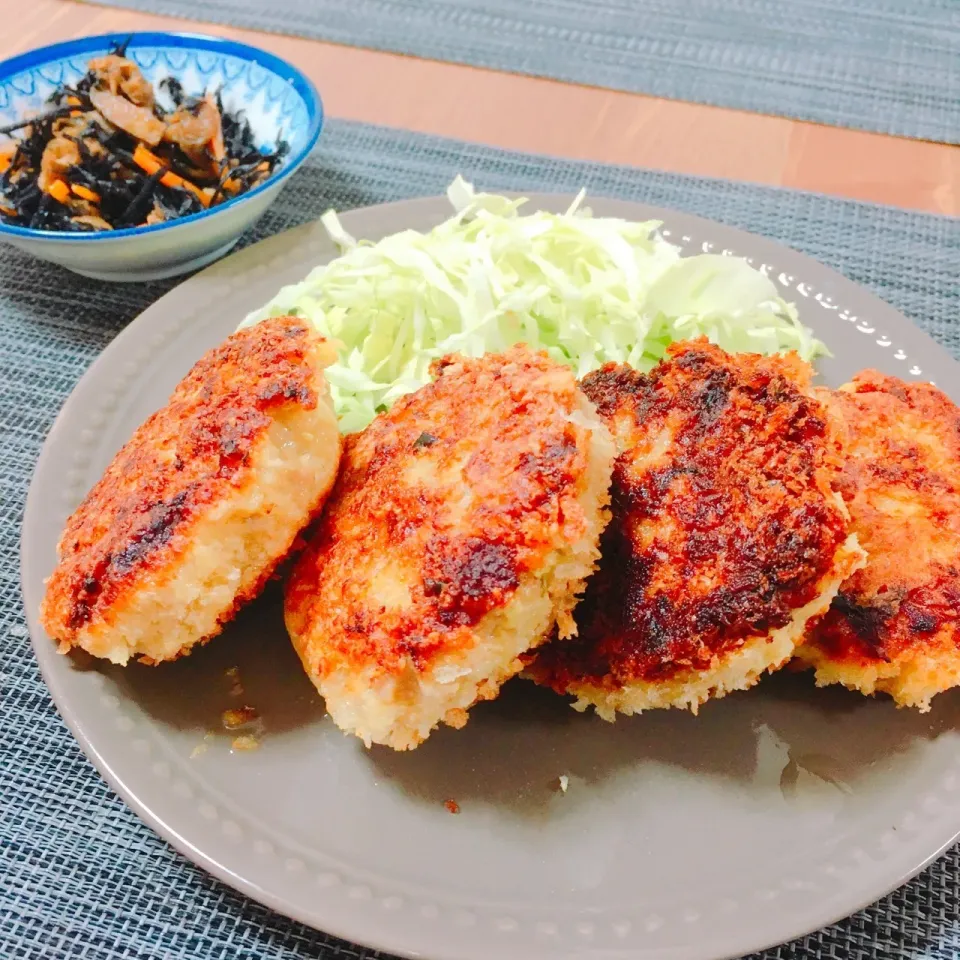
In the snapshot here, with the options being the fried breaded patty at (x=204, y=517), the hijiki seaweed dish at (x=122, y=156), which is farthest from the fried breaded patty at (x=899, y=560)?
the hijiki seaweed dish at (x=122, y=156)

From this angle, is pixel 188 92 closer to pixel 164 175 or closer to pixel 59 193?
pixel 164 175

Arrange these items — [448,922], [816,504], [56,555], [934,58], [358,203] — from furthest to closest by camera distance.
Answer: [934,58] → [358,203] → [56,555] → [816,504] → [448,922]

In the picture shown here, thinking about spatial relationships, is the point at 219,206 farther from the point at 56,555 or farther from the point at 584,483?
the point at 584,483

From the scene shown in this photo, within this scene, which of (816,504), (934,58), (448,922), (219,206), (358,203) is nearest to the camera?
(448,922)

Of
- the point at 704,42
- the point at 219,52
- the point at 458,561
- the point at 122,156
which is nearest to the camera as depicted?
the point at 458,561

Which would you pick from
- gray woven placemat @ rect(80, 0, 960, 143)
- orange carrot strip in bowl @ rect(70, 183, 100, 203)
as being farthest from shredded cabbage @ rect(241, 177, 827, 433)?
gray woven placemat @ rect(80, 0, 960, 143)

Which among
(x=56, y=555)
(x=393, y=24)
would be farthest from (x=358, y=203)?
(x=56, y=555)

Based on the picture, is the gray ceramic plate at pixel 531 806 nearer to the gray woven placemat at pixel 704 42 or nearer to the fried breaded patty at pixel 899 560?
the fried breaded patty at pixel 899 560

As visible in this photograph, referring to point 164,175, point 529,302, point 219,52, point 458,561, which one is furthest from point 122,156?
point 458,561
